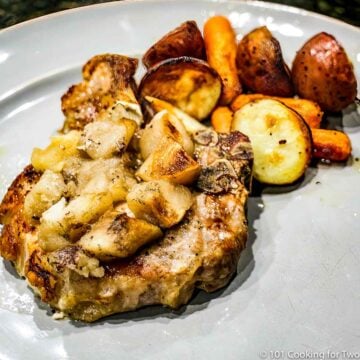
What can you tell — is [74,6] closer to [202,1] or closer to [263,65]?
[202,1]

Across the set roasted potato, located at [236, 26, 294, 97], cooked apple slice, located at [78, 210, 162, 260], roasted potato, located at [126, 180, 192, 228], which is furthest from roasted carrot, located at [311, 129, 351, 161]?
cooked apple slice, located at [78, 210, 162, 260]

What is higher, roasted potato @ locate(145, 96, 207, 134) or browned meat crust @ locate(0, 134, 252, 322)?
roasted potato @ locate(145, 96, 207, 134)

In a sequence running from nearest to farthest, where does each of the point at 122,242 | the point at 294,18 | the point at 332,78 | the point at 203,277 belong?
1. the point at 122,242
2. the point at 203,277
3. the point at 332,78
4. the point at 294,18

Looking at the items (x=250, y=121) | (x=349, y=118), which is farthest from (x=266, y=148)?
(x=349, y=118)

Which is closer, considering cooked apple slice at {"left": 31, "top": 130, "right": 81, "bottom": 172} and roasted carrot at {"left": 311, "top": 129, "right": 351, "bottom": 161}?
cooked apple slice at {"left": 31, "top": 130, "right": 81, "bottom": 172}

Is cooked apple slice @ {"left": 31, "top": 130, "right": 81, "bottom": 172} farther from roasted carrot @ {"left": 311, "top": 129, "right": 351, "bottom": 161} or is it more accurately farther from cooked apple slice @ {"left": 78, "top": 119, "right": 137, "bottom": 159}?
roasted carrot @ {"left": 311, "top": 129, "right": 351, "bottom": 161}

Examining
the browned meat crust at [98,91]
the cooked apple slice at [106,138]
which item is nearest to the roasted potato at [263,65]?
the browned meat crust at [98,91]

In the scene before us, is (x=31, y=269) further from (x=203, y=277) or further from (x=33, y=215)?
(x=203, y=277)
